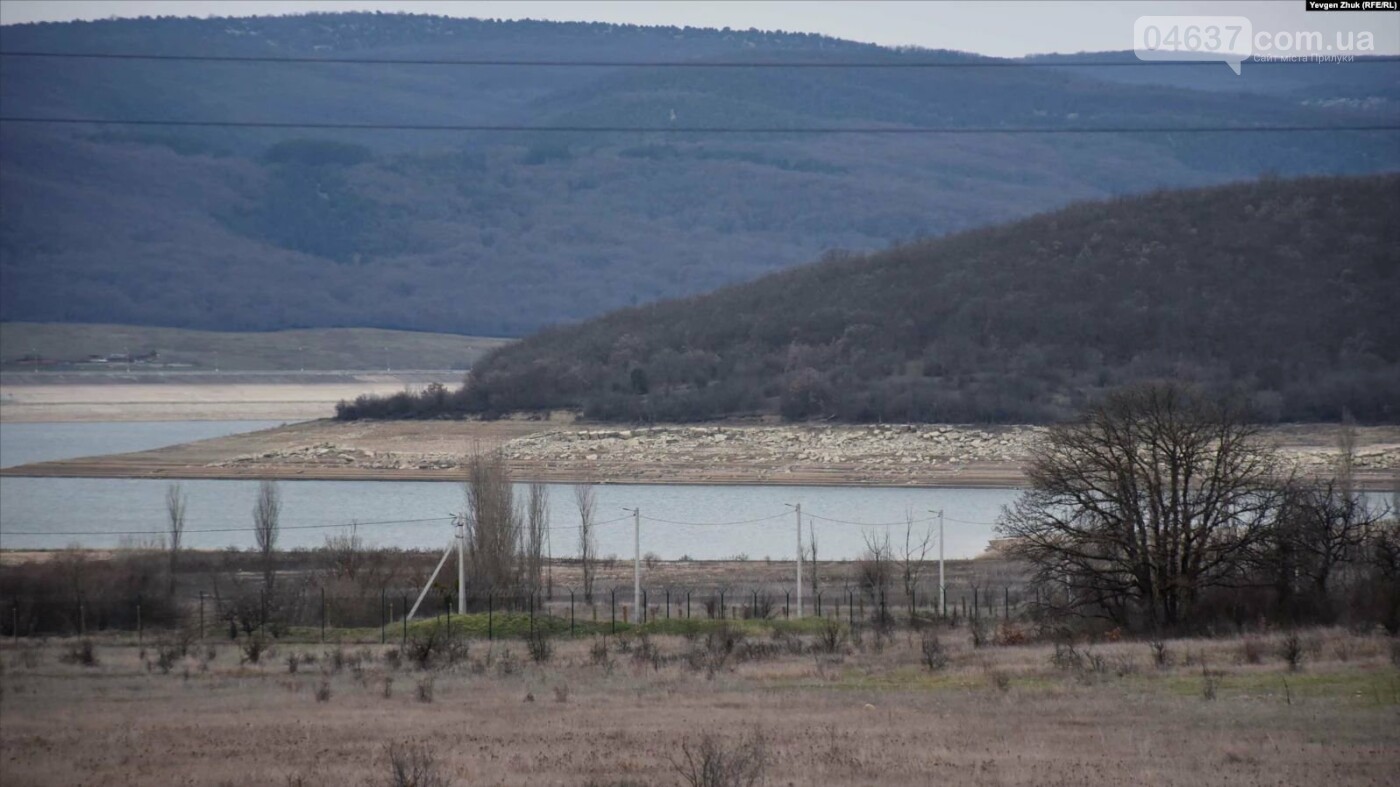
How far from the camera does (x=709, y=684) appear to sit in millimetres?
18688

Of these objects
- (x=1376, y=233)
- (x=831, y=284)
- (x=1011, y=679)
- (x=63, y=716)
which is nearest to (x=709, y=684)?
(x=1011, y=679)

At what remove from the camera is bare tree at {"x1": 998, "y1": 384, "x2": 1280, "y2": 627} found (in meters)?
24.0

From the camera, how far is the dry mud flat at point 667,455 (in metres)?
62.4

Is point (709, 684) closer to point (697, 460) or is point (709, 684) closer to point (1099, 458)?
point (1099, 458)

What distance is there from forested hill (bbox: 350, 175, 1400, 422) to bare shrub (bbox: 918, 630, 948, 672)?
2101 inches

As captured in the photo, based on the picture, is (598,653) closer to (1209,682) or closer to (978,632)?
(978,632)

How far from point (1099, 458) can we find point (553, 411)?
208 ft

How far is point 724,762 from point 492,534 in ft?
70.3

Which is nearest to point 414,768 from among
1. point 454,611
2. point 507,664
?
point 507,664

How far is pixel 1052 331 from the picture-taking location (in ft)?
282

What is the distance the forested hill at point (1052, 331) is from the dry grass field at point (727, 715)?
54990 mm

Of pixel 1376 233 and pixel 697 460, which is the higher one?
pixel 1376 233

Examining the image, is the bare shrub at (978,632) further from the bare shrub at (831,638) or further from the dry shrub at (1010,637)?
the bare shrub at (831,638)

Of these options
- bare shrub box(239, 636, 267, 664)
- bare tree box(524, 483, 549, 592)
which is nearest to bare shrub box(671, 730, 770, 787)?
bare shrub box(239, 636, 267, 664)
